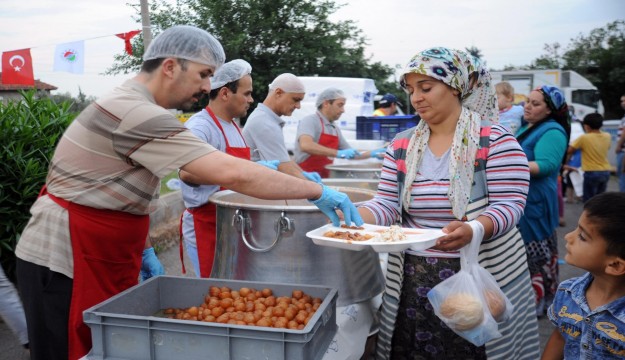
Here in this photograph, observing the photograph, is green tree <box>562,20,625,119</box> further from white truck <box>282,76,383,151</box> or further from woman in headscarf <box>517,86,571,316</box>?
woman in headscarf <box>517,86,571,316</box>

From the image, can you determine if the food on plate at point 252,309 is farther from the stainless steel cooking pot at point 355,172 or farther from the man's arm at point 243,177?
the stainless steel cooking pot at point 355,172

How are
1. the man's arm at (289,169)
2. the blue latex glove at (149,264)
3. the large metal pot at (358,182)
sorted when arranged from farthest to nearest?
the large metal pot at (358,182) → the man's arm at (289,169) → the blue latex glove at (149,264)

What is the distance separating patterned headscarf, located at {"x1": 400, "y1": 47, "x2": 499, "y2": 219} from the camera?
6.71 ft

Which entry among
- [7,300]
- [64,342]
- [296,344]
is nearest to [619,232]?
[296,344]

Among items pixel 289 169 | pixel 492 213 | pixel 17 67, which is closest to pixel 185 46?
pixel 492 213

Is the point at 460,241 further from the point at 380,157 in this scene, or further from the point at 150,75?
the point at 380,157

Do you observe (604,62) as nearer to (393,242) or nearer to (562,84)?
(562,84)

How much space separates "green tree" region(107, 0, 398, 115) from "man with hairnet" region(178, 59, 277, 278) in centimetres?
900

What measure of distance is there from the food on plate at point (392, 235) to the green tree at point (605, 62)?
3102 centimetres

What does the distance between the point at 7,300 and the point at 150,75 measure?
1.41 m

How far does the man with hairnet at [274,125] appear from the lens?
3959 millimetres

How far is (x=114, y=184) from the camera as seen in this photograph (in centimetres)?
191

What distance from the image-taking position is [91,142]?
6.20ft

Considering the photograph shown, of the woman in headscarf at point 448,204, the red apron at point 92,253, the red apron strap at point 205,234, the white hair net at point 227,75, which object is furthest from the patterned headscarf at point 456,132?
the white hair net at point 227,75
